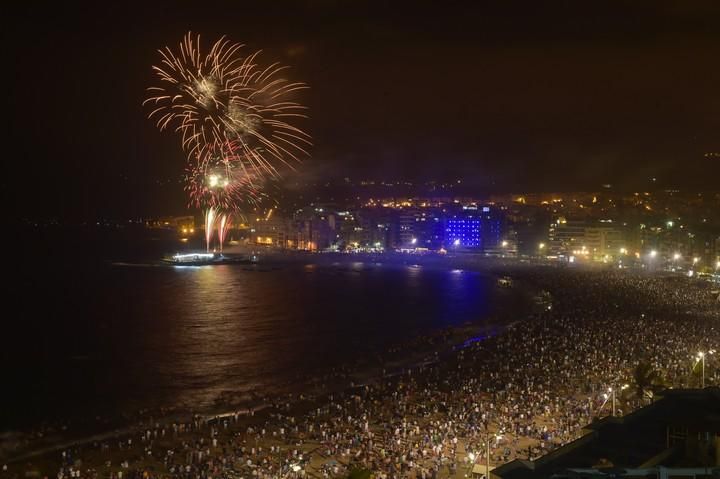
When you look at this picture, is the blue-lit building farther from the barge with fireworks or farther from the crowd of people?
the crowd of people

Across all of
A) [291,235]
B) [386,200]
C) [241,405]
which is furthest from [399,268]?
[386,200]

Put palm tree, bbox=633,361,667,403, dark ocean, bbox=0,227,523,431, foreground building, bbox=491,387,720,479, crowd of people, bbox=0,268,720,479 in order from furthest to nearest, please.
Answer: dark ocean, bbox=0,227,523,431 → palm tree, bbox=633,361,667,403 → crowd of people, bbox=0,268,720,479 → foreground building, bbox=491,387,720,479

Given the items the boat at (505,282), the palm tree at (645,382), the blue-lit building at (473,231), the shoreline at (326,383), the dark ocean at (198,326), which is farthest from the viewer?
the blue-lit building at (473,231)

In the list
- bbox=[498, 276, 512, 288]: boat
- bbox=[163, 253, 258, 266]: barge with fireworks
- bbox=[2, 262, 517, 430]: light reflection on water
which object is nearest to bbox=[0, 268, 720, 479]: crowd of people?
bbox=[2, 262, 517, 430]: light reflection on water

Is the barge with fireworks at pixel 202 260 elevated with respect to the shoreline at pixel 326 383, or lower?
elevated

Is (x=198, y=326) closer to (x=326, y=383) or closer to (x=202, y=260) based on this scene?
(x=326, y=383)

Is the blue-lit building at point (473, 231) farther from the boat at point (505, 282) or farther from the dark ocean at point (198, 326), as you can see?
the boat at point (505, 282)

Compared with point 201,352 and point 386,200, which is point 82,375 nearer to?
point 201,352

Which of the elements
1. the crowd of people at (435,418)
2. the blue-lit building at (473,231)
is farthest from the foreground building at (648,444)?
the blue-lit building at (473,231)
